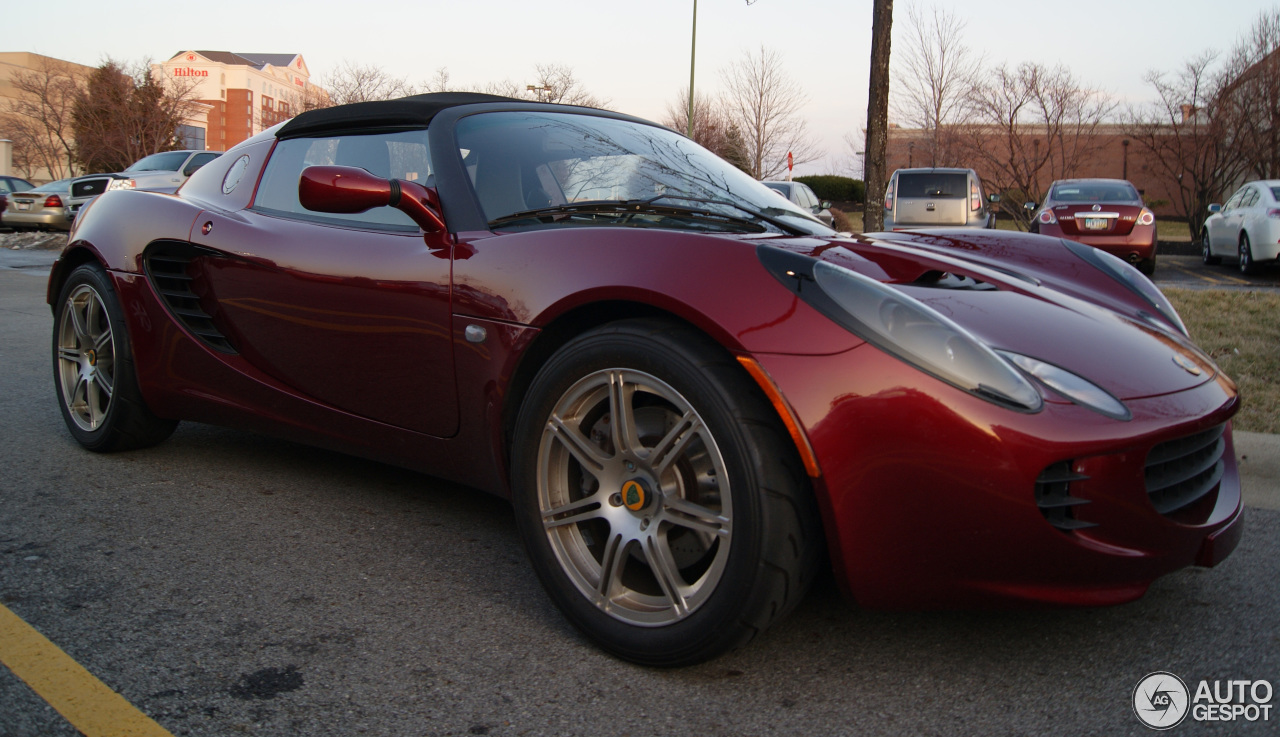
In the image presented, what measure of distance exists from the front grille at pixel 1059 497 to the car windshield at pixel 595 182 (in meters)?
1.06

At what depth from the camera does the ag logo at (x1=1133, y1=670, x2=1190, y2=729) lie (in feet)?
6.23

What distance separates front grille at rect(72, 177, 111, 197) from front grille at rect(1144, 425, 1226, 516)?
2229cm

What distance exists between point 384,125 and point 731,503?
1.84m

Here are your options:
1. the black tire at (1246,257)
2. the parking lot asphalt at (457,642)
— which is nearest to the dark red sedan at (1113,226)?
the black tire at (1246,257)

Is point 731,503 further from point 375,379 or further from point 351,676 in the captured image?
point 375,379

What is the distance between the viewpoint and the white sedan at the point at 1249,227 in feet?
41.2

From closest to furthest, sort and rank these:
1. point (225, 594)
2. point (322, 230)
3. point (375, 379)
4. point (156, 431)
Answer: point (225, 594) → point (375, 379) → point (322, 230) → point (156, 431)

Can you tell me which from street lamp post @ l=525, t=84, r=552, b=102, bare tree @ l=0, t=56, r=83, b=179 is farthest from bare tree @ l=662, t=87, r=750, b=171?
bare tree @ l=0, t=56, r=83, b=179

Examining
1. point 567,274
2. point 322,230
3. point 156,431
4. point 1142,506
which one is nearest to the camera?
point 1142,506

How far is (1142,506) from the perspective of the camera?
1847 mm

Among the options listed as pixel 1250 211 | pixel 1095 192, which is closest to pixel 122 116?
pixel 1095 192

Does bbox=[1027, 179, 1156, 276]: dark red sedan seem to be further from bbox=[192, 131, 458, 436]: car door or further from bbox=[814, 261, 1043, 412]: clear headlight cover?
bbox=[814, 261, 1043, 412]: clear headlight cover

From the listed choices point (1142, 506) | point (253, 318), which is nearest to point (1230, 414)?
point (1142, 506)

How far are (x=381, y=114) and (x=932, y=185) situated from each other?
546 inches
